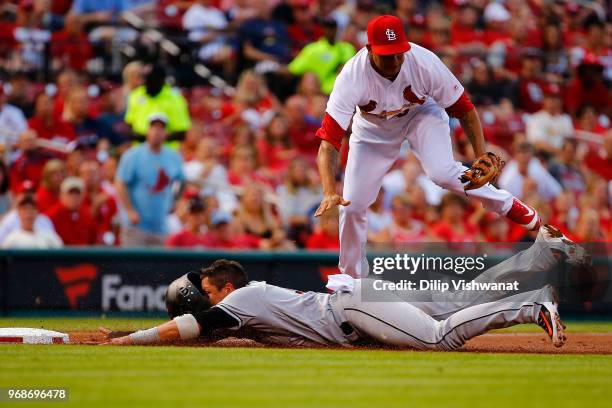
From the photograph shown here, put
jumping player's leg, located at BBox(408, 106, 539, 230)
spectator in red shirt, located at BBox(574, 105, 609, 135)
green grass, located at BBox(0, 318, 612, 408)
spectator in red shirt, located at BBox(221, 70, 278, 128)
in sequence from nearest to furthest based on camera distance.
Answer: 1. green grass, located at BBox(0, 318, 612, 408)
2. jumping player's leg, located at BBox(408, 106, 539, 230)
3. spectator in red shirt, located at BBox(221, 70, 278, 128)
4. spectator in red shirt, located at BBox(574, 105, 609, 135)

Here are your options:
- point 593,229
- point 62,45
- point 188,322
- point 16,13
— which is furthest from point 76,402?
point 16,13

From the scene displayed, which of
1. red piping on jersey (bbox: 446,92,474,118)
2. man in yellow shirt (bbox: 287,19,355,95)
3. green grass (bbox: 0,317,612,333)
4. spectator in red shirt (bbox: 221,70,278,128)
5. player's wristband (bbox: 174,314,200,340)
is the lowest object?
green grass (bbox: 0,317,612,333)

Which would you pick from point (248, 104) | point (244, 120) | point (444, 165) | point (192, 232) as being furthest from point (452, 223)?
point (444, 165)

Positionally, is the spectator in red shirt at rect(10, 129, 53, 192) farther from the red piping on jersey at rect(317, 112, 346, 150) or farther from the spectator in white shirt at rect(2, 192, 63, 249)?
the red piping on jersey at rect(317, 112, 346, 150)

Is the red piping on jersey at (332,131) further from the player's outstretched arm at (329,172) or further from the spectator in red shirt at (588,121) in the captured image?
the spectator in red shirt at (588,121)

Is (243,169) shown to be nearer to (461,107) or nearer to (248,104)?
(248,104)

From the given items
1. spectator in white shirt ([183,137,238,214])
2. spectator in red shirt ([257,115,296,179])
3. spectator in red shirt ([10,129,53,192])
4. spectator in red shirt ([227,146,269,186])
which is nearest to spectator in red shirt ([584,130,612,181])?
spectator in red shirt ([257,115,296,179])

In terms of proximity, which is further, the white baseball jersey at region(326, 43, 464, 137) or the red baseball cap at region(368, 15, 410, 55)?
the white baseball jersey at region(326, 43, 464, 137)

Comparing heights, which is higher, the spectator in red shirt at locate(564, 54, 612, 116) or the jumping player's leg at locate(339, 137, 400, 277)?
the spectator in red shirt at locate(564, 54, 612, 116)
